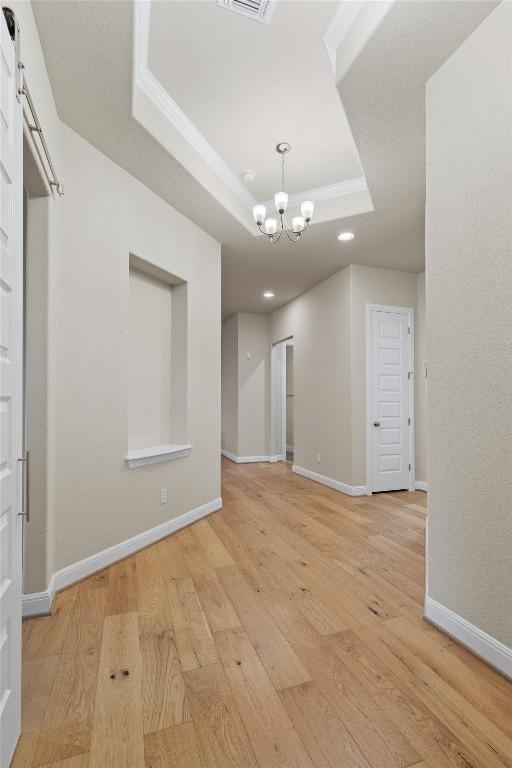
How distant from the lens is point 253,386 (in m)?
7.29

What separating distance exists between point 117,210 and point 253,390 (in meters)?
4.79

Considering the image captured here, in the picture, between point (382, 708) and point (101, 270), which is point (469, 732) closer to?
point (382, 708)

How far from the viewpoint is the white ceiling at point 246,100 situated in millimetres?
1791

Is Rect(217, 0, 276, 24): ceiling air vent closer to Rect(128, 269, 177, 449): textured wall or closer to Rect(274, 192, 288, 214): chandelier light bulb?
Rect(274, 192, 288, 214): chandelier light bulb

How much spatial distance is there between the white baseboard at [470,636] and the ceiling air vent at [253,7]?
10.1ft

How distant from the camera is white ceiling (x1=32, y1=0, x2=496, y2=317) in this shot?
5.88 ft

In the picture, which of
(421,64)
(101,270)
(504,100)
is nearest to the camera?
(504,100)

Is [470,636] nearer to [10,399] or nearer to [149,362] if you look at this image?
[10,399]

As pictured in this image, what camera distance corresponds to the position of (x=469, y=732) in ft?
4.35

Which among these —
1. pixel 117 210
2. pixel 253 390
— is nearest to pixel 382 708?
pixel 117 210

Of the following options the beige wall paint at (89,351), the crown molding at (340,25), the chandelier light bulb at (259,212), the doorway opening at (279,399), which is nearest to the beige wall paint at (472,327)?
the crown molding at (340,25)

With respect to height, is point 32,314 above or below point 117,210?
below

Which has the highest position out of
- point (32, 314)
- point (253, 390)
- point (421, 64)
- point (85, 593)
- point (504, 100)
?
point (421, 64)

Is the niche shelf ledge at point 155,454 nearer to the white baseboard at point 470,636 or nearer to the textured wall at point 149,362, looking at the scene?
the textured wall at point 149,362
